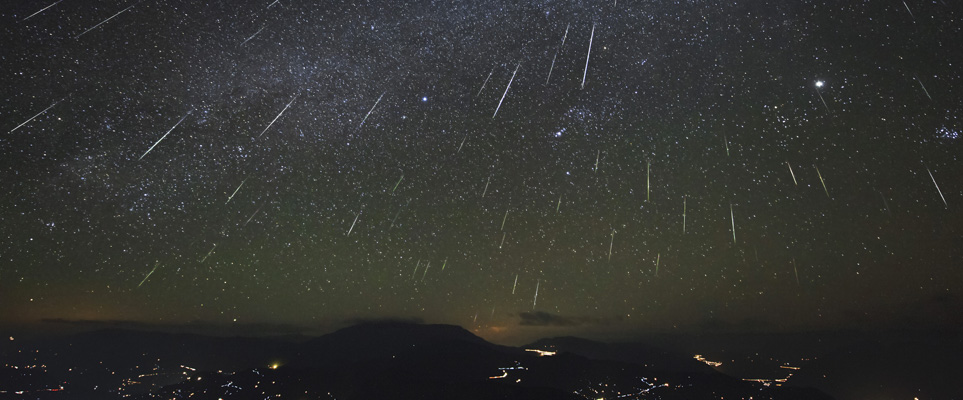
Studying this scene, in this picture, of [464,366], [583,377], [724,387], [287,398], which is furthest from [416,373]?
[724,387]

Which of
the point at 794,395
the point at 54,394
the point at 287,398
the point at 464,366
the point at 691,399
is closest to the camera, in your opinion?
the point at 287,398

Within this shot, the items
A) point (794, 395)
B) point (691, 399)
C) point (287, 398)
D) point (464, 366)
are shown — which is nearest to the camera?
point (287, 398)

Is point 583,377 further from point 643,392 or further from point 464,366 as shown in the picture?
point 464,366

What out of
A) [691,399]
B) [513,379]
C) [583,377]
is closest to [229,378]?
[513,379]

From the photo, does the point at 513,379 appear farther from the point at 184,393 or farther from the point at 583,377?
the point at 184,393

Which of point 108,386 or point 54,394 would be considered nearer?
point 54,394

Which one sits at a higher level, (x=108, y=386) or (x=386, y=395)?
(x=386, y=395)

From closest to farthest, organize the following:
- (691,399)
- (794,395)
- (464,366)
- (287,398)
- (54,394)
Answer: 1. (287,398)
2. (691,399)
3. (794,395)
4. (54,394)
5. (464,366)

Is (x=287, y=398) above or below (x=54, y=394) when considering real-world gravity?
above

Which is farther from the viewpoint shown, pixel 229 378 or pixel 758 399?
pixel 229 378
